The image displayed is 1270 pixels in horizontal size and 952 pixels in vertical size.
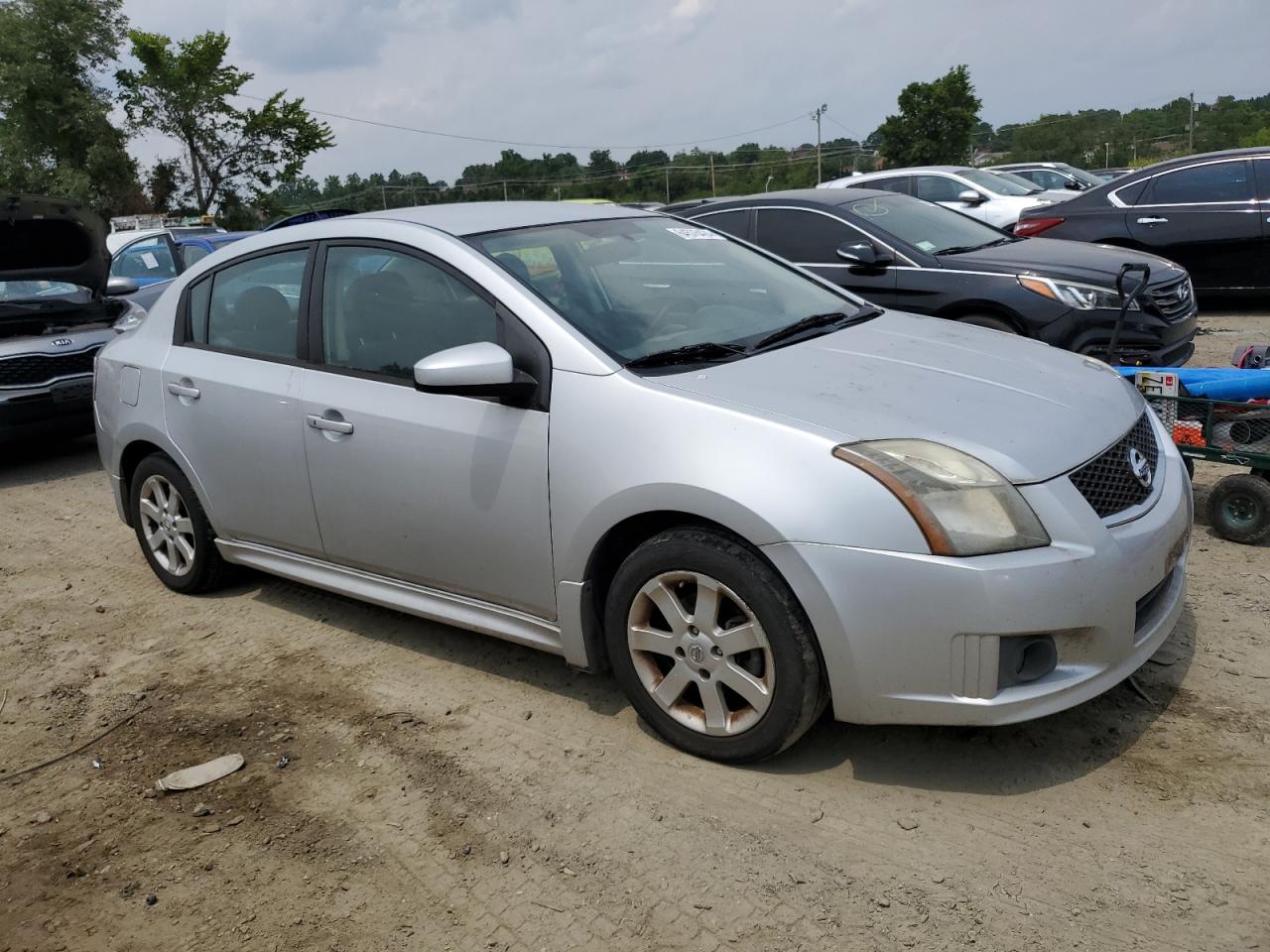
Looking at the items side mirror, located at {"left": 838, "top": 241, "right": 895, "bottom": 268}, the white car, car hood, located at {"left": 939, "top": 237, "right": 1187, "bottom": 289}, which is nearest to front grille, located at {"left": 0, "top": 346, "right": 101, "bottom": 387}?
side mirror, located at {"left": 838, "top": 241, "right": 895, "bottom": 268}

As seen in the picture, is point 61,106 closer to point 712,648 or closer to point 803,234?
point 803,234

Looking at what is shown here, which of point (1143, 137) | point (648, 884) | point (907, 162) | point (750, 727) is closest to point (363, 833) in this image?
point (648, 884)

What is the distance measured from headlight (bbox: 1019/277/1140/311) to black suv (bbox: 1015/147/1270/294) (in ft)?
14.0

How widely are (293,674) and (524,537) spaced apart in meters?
1.32

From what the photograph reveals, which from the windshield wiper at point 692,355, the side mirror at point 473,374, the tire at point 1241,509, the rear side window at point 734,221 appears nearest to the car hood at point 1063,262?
the rear side window at point 734,221

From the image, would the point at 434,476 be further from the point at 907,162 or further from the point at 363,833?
the point at 907,162

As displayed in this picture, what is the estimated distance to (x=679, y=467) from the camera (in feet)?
10.5

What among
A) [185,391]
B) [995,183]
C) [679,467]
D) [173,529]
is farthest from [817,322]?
[995,183]

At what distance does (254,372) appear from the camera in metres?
4.46

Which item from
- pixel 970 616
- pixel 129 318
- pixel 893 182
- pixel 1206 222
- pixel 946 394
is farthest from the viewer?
pixel 893 182

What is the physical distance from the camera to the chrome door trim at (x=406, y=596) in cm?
374

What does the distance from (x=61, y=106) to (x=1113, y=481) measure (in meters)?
47.1

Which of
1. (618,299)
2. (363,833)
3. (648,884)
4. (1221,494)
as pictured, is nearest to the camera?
(648,884)

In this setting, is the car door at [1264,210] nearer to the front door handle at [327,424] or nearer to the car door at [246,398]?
the car door at [246,398]
